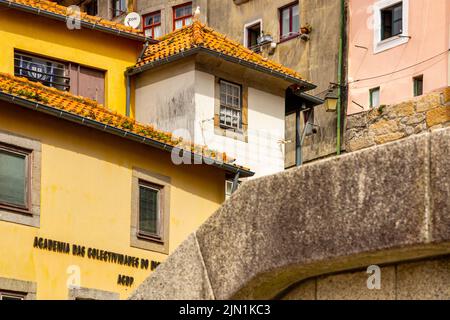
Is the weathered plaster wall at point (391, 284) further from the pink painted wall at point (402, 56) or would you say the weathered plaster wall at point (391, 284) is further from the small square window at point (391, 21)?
the small square window at point (391, 21)

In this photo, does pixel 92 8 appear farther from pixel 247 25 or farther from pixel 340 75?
pixel 340 75

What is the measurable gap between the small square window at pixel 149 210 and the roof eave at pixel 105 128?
2.80 ft

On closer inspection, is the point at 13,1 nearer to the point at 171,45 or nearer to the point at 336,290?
the point at 171,45

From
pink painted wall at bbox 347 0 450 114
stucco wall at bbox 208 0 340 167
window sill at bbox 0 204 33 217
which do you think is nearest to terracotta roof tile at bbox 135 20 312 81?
pink painted wall at bbox 347 0 450 114

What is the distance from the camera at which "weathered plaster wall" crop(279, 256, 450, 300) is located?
6.33m

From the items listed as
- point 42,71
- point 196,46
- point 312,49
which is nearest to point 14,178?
point 42,71

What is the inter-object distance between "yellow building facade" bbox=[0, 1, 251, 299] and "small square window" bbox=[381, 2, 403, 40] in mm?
14593

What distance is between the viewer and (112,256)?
26.7 meters

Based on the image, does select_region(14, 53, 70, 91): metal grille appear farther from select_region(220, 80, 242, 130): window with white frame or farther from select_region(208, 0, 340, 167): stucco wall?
select_region(208, 0, 340, 167): stucco wall

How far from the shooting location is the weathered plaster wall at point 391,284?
6.33 meters

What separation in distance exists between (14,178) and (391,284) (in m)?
19.3

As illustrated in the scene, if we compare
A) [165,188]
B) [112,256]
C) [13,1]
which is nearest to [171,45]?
[13,1]
